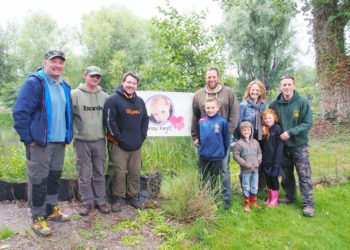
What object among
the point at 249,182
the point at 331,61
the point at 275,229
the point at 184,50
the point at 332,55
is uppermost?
the point at 332,55

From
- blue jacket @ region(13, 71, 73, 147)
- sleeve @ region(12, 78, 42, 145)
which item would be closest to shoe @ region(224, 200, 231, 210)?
blue jacket @ region(13, 71, 73, 147)

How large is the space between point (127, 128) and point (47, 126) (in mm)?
982

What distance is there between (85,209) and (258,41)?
19.1 metres

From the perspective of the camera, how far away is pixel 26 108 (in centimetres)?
320

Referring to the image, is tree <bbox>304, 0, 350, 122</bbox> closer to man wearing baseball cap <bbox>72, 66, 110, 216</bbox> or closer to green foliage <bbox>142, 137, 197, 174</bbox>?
green foliage <bbox>142, 137, 197, 174</bbox>

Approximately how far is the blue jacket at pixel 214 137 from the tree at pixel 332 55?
27.0 feet

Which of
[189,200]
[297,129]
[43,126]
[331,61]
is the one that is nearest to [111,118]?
[43,126]

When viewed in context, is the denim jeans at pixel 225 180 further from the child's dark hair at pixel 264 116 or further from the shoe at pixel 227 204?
the child's dark hair at pixel 264 116

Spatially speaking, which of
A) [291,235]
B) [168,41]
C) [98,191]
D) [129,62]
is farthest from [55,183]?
[129,62]

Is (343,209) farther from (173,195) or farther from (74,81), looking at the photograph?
(74,81)

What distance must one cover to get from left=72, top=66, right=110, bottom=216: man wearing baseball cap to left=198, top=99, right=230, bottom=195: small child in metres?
1.27

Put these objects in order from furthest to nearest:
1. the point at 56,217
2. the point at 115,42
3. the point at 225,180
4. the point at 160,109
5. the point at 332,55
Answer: the point at 115,42 < the point at 332,55 < the point at 160,109 < the point at 225,180 < the point at 56,217

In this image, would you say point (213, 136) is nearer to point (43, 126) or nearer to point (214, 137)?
point (214, 137)

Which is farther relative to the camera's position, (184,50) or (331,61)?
(331,61)
